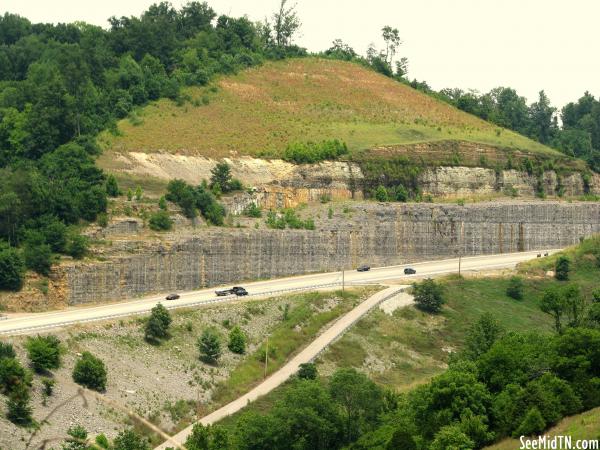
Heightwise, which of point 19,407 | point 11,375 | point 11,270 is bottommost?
point 19,407

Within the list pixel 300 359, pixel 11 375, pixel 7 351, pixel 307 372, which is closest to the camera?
pixel 11 375

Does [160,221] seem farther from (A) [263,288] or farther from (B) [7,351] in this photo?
(B) [7,351]

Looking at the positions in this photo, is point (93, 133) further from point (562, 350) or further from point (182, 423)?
point (562, 350)

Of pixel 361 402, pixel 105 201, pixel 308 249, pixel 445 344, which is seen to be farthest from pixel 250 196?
pixel 361 402

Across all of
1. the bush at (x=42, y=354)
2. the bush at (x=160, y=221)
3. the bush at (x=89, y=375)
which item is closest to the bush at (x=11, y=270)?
the bush at (x=160, y=221)

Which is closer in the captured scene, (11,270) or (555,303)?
(11,270)

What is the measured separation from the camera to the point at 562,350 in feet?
224

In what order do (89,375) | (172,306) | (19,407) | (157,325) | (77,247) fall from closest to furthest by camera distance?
(19,407), (89,375), (157,325), (172,306), (77,247)

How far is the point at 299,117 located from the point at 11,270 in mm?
52384

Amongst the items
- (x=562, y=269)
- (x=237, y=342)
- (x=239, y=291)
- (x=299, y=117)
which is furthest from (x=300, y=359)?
(x=299, y=117)

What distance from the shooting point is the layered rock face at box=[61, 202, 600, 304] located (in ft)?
308

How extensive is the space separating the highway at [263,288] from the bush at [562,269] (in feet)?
14.1

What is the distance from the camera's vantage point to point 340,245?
11075cm

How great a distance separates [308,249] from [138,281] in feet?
59.7
